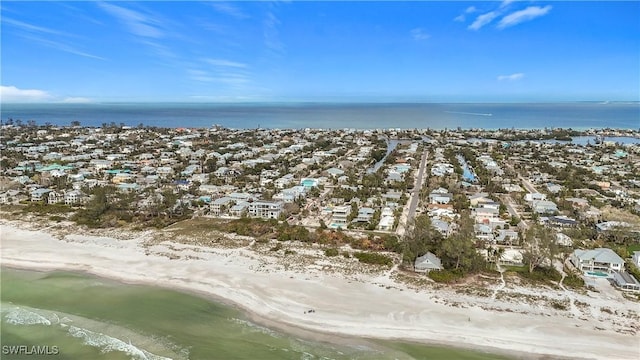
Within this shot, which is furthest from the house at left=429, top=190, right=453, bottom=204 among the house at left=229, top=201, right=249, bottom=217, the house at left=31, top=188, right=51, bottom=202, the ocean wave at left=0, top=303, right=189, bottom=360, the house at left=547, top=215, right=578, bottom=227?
the house at left=31, top=188, right=51, bottom=202

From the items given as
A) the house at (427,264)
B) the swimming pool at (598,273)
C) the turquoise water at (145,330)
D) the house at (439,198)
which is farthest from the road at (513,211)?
the turquoise water at (145,330)

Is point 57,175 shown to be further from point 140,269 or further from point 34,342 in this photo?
point 34,342

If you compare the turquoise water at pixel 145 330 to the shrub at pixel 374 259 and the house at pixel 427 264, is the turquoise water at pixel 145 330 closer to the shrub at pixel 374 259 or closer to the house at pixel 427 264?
the house at pixel 427 264

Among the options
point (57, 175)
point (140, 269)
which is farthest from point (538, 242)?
point (57, 175)

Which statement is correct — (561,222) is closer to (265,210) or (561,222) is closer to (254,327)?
(265,210)

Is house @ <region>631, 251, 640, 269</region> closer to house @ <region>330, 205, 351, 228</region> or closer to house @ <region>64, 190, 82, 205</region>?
house @ <region>330, 205, 351, 228</region>

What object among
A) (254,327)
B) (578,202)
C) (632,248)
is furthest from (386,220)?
(578,202)
